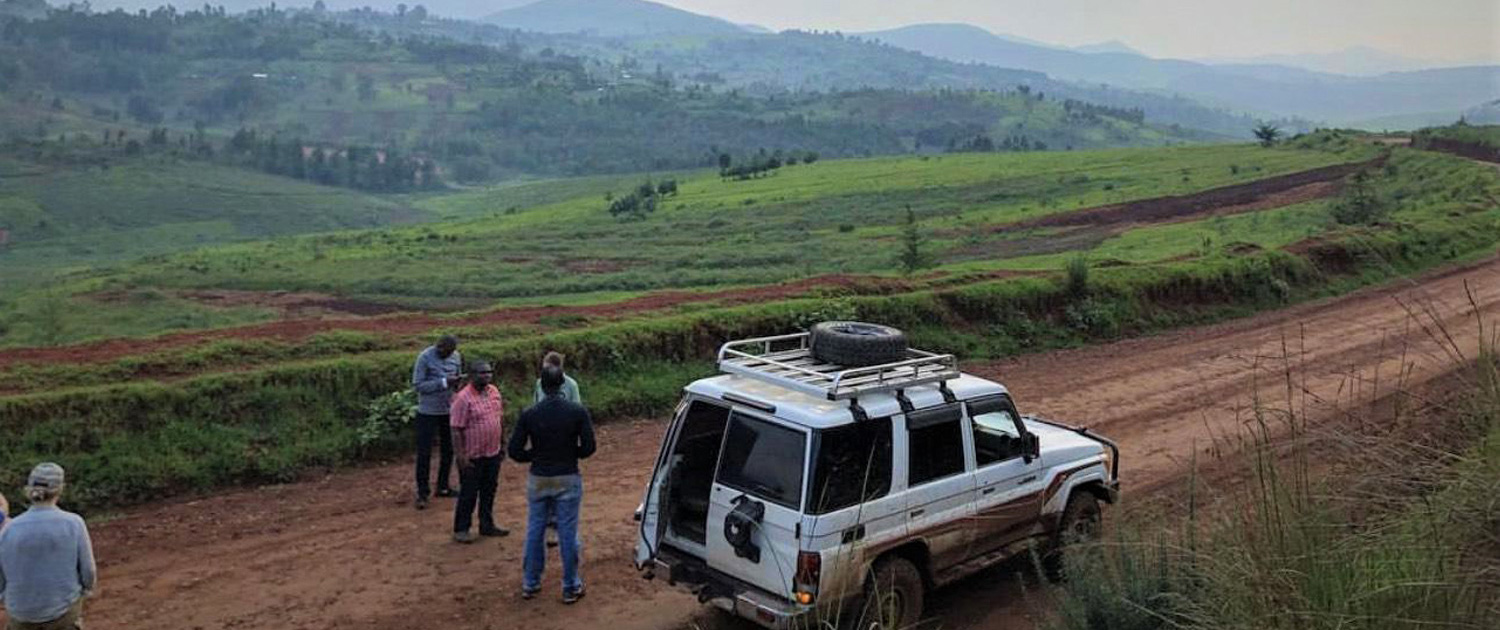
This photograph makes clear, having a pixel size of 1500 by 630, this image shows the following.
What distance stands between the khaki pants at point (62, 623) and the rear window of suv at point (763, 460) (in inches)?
166

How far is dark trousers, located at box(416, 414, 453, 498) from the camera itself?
11.1 m

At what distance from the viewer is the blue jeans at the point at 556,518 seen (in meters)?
8.91

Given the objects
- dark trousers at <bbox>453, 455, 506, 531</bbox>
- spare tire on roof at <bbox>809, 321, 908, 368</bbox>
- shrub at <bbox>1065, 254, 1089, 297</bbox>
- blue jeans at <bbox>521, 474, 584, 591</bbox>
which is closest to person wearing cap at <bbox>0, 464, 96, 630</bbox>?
blue jeans at <bbox>521, 474, 584, 591</bbox>

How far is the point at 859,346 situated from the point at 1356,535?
14.8 feet

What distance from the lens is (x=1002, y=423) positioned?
9266 mm

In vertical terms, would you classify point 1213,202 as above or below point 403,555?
above

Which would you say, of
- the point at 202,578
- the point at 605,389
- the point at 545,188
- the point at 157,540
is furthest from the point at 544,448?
the point at 545,188

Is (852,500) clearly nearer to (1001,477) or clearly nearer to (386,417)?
(1001,477)

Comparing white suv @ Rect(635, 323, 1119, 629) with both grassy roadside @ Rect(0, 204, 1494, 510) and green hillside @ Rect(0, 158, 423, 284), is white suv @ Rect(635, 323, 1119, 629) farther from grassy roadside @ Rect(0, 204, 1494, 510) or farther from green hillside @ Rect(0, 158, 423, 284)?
green hillside @ Rect(0, 158, 423, 284)

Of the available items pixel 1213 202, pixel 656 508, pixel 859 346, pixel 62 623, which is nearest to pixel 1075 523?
pixel 859 346

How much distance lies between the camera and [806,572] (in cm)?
741

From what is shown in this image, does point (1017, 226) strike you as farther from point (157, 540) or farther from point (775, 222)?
point (157, 540)

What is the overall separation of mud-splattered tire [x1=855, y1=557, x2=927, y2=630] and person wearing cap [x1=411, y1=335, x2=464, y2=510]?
5139 millimetres

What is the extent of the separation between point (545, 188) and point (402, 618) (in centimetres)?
14517
